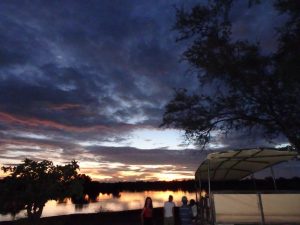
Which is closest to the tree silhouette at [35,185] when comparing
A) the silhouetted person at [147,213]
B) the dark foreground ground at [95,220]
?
the dark foreground ground at [95,220]

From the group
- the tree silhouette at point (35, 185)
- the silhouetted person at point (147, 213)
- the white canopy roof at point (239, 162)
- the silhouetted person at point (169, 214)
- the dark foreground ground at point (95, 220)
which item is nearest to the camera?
the white canopy roof at point (239, 162)

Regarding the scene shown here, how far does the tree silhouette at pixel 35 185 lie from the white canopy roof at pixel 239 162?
697 centimetres

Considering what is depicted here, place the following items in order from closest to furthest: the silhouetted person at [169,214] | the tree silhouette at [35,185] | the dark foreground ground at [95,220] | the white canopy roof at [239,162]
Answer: the white canopy roof at [239,162], the silhouetted person at [169,214], the tree silhouette at [35,185], the dark foreground ground at [95,220]

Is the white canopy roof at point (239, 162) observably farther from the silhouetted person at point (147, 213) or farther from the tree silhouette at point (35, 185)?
the tree silhouette at point (35, 185)

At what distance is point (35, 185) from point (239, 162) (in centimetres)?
1014

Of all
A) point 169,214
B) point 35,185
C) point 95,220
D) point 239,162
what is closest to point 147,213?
point 169,214

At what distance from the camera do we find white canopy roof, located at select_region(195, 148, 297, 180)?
13.5 m

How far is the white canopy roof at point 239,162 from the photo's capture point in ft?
44.2

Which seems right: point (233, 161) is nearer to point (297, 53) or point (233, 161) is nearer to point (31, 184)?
point (297, 53)

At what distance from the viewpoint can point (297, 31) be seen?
1534cm

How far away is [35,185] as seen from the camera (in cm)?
1945

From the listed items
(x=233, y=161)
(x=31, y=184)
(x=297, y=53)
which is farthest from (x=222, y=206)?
(x=31, y=184)

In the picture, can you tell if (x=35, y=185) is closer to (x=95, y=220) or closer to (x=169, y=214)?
(x=95, y=220)

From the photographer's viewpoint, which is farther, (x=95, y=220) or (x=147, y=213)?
(x=95, y=220)
